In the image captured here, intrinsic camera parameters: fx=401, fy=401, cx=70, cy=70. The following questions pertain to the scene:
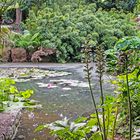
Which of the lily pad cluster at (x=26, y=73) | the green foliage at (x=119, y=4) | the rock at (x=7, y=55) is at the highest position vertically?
the green foliage at (x=119, y=4)

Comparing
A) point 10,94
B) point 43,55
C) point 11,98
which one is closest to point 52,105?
point 10,94

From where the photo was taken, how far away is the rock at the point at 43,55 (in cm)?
1150

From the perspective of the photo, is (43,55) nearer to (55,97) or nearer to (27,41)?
(27,41)

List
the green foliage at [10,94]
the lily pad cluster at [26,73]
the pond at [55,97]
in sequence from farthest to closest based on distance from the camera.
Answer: the lily pad cluster at [26,73] → the pond at [55,97] → the green foliage at [10,94]

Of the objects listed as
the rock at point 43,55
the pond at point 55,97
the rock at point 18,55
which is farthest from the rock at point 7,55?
the pond at point 55,97

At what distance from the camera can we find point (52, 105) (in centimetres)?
590

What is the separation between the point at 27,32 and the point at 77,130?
1074 centimetres

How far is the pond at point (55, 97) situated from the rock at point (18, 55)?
5.68ft

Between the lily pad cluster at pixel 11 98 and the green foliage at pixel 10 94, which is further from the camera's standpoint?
the green foliage at pixel 10 94

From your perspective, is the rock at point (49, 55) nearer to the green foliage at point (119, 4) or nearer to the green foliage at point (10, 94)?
the green foliage at point (119, 4)

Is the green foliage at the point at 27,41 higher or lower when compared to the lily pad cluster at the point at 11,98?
higher

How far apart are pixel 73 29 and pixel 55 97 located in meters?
6.17

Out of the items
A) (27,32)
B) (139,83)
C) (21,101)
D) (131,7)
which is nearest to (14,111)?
(21,101)

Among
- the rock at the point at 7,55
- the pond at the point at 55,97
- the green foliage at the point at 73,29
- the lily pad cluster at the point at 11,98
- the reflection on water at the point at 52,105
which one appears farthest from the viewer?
the green foliage at the point at 73,29
